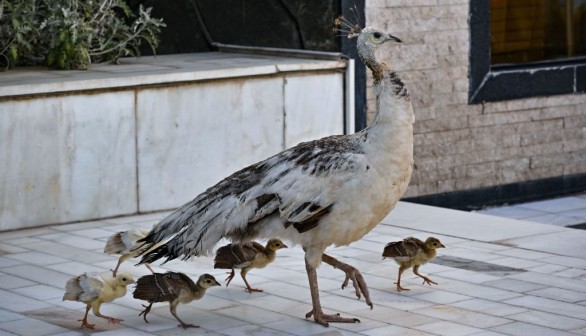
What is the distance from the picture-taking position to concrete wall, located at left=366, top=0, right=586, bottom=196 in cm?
1205

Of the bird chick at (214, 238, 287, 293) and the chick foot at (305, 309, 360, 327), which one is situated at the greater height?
the bird chick at (214, 238, 287, 293)

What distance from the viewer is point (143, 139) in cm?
1091

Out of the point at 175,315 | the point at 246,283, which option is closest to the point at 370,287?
the point at 246,283

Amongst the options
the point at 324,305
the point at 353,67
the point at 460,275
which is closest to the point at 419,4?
the point at 353,67

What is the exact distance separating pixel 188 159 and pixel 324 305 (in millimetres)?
3334

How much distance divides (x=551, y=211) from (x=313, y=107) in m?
2.41

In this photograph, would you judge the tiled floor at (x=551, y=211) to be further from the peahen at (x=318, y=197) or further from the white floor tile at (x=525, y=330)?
the peahen at (x=318, y=197)

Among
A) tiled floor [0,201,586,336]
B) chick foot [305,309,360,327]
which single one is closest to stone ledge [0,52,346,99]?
tiled floor [0,201,586,336]

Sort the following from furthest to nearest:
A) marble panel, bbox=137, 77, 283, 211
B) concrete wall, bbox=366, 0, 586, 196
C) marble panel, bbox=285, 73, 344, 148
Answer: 1. concrete wall, bbox=366, 0, 586, 196
2. marble panel, bbox=285, 73, 344, 148
3. marble panel, bbox=137, 77, 283, 211

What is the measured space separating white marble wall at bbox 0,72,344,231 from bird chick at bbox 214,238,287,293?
2.59m

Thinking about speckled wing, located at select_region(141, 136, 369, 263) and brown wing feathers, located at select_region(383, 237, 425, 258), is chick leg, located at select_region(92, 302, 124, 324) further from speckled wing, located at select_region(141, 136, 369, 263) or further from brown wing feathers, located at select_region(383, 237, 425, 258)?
brown wing feathers, located at select_region(383, 237, 425, 258)

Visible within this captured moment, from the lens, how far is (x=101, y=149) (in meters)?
10.7

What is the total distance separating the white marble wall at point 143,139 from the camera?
34.0ft

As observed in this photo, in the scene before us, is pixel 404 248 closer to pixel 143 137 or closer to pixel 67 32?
pixel 143 137
